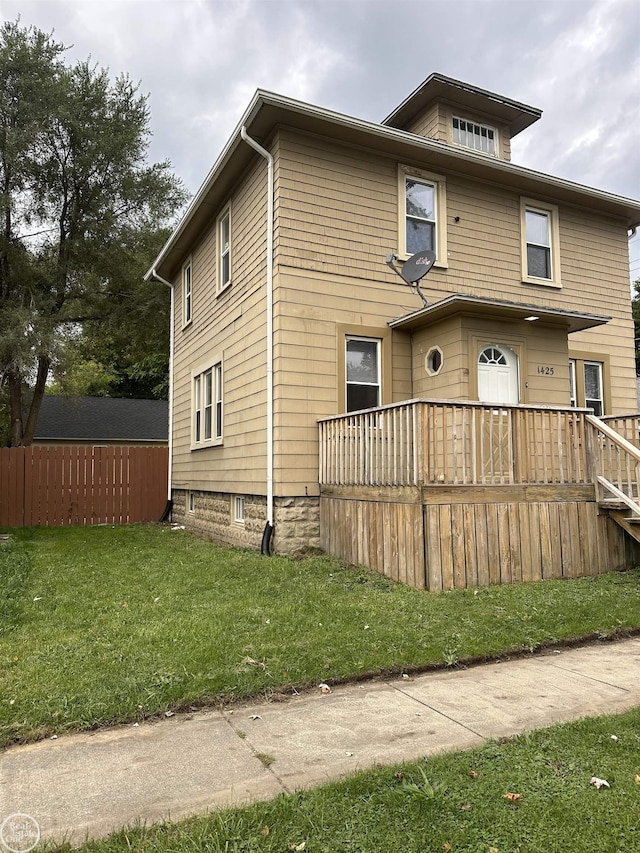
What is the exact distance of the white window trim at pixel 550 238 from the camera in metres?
10.8

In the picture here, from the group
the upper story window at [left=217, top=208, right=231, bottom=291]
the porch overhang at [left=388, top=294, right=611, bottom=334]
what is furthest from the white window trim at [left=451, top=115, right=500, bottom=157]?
the upper story window at [left=217, top=208, right=231, bottom=291]

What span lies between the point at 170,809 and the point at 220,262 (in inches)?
409

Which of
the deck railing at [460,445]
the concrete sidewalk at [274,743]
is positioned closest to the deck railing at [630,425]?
the deck railing at [460,445]

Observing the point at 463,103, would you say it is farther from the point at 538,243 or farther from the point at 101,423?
the point at 101,423

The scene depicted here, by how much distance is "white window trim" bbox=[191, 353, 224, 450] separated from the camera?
11.4m

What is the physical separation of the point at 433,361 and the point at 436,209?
280 centimetres

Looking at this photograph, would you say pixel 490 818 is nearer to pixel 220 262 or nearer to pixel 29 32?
pixel 220 262

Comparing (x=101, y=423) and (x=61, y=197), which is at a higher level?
(x=61, y=197)

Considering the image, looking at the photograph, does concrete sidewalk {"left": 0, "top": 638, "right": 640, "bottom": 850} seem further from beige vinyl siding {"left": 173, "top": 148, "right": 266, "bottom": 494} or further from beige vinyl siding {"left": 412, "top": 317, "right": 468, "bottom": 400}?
beige vinyl siding {"left": 173, "top": 148, "right": 266, "bottom": 494}

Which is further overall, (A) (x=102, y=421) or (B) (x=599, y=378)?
(A) (x=102, y=421)

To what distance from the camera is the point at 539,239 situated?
438 inches

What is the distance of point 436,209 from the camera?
10062 mm

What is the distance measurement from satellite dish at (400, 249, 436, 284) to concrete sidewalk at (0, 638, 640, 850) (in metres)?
6.19

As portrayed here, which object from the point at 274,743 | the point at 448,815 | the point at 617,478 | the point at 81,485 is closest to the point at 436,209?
the point at 617,478
